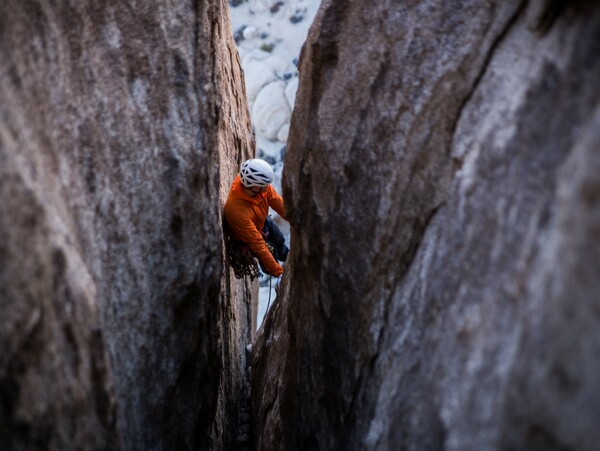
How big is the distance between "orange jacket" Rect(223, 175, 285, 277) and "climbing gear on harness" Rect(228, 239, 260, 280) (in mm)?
92

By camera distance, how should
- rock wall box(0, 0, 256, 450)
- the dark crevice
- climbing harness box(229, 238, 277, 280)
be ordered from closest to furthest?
rock wall box(0, 0, 256, 450) < the dark crevice < climbing harness box(229, 238, 277, 280)

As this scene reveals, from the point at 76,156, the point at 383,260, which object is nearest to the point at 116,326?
the point at 76,156

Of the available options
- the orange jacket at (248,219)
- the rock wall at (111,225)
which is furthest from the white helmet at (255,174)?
the rock wall at (111,225)

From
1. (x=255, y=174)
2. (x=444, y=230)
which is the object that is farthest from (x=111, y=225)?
(x=444, y=230)

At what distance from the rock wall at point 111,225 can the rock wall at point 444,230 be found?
28.5 inches

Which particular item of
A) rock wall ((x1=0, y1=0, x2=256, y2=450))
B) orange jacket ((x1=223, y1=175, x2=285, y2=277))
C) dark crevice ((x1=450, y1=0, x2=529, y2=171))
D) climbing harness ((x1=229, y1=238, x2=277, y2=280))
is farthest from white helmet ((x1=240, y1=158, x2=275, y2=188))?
dark crevice ((x1=450, y1=0, x2=529, y2=171))

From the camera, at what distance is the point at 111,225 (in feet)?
14.7

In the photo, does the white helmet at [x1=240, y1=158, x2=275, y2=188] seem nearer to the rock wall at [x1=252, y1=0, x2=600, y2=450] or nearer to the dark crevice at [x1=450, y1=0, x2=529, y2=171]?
the rock wall at [x1=252, y1=0, x2=600, y2=450]

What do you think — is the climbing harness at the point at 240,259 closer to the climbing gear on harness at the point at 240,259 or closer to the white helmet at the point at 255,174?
the climbing gear on harness at the point at 240,259

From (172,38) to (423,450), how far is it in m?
3.03

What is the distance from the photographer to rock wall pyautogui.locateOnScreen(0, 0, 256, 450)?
3268 mm

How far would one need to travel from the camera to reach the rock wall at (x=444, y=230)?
2.83 metres

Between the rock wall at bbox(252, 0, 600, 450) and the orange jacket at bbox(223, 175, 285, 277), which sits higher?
the rock wall at bbox(252, 0, 600, 450)

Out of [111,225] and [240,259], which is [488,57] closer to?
[111,225]
